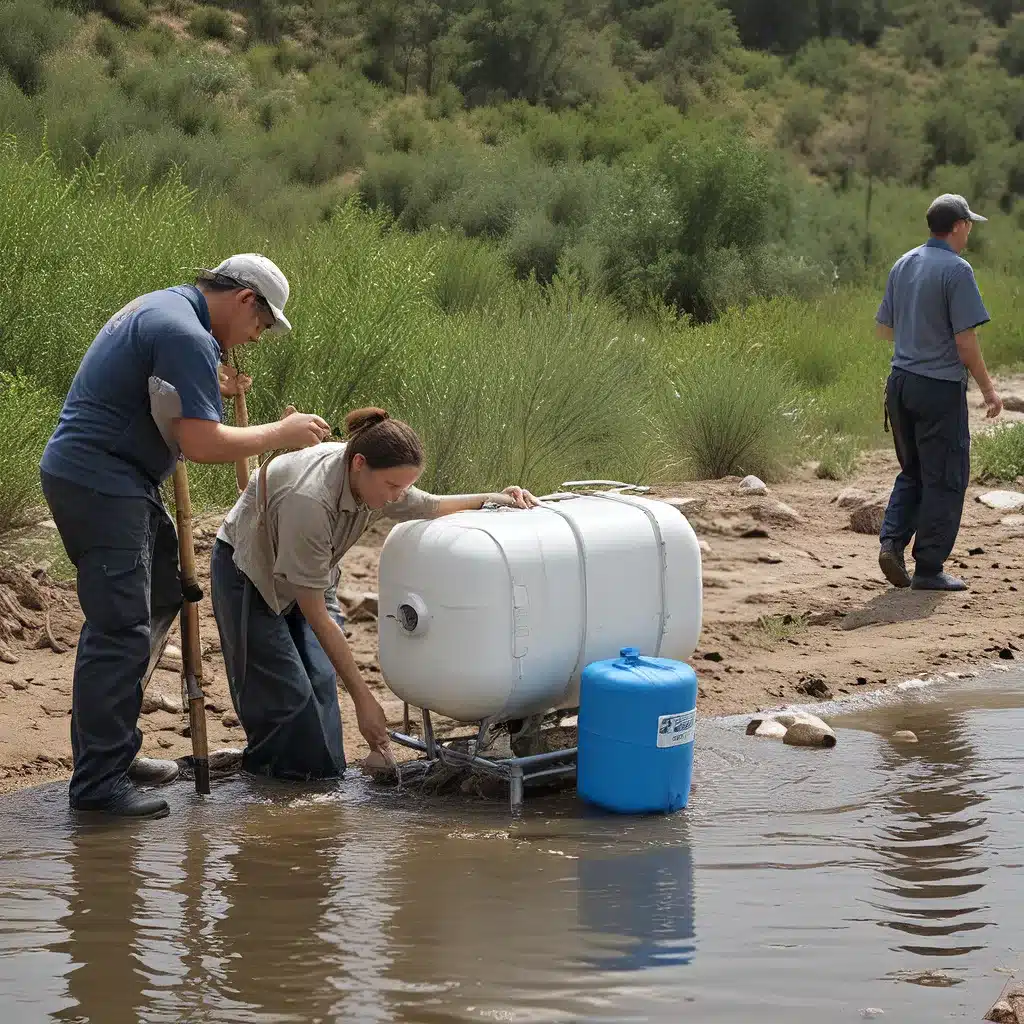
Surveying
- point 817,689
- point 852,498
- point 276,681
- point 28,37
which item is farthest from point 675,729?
point 28,37

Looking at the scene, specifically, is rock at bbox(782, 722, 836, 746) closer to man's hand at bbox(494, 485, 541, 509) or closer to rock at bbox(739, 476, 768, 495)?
man's hand at bbox(494, 485, 541, 509)

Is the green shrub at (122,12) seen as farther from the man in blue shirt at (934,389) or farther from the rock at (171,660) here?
the rock at (171,660)

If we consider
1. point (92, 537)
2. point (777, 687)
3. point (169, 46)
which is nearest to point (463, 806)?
point (92, 537)

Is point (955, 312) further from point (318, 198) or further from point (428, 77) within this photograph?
point (428, 77)

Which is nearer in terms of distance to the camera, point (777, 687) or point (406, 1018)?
point (406, 1018)

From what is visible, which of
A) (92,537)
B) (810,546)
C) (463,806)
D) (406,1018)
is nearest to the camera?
(406,1018)

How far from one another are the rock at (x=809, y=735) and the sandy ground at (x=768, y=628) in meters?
0.60

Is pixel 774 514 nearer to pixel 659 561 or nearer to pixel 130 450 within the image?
pixel 659 561

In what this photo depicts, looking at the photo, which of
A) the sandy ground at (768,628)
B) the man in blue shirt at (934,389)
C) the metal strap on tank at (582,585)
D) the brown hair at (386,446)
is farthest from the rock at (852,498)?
the brown hair at (386,446)

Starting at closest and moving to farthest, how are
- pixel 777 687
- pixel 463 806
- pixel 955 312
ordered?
pixel 463 806
pixel 777 687
pixel 955 312

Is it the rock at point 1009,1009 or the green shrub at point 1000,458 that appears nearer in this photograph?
the rock at point 1009,1009

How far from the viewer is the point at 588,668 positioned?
15.8 feet

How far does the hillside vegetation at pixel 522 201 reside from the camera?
8.80 metres

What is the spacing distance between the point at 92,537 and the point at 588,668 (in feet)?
5.09
